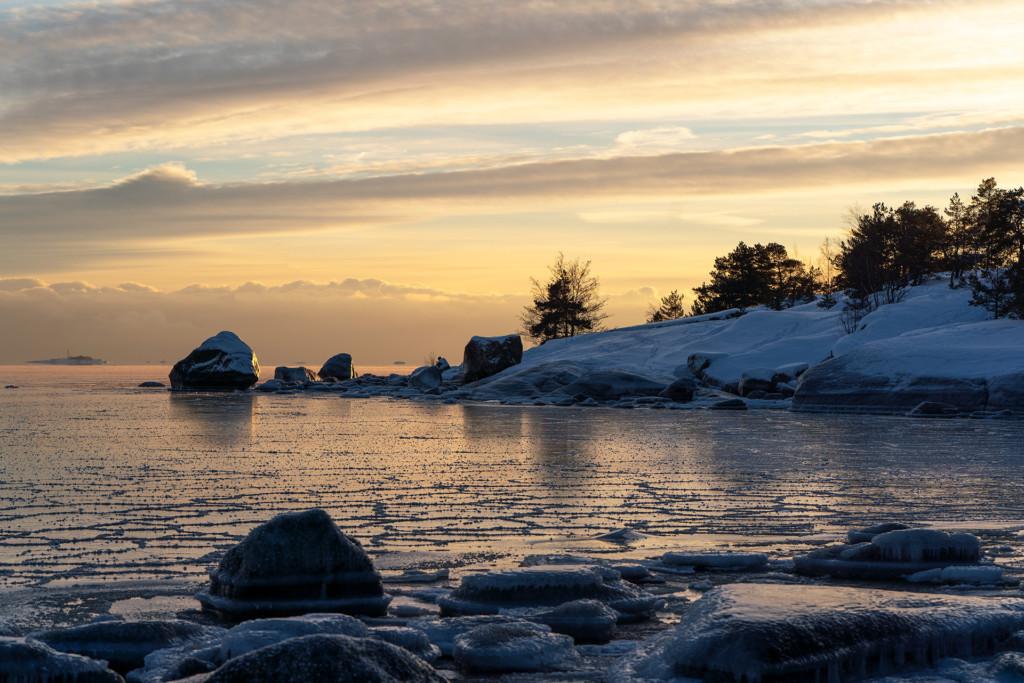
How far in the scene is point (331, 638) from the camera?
469 centimetres

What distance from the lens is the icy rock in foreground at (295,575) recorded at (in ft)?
22.7

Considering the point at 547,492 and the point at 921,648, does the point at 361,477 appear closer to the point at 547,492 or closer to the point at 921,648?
the point at 547,492

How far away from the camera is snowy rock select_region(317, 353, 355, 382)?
229 feet

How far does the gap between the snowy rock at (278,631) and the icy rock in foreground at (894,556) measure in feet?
11.5

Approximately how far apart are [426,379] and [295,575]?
4649cm

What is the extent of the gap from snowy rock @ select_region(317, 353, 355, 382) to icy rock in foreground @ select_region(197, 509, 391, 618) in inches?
2471

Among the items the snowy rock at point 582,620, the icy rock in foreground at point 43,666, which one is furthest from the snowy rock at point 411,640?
the icy rock in foreground at point 43,666

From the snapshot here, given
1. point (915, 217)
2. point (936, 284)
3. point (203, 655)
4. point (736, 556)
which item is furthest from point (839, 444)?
point (915, 217)

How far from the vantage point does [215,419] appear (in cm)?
2831

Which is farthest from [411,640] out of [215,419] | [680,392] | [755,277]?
[755,277]

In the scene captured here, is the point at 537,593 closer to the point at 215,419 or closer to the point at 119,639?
the point at 119,639

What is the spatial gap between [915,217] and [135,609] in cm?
6595

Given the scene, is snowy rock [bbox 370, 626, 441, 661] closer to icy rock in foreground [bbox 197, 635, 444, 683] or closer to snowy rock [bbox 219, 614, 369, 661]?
snowy rock [bbox 219, 614, 369, 661]

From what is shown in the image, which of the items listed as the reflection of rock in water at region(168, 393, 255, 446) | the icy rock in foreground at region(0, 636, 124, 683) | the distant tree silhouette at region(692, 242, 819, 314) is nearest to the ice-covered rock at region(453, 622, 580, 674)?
the icy rock in foreground at region(0, 636, 124, 683)
